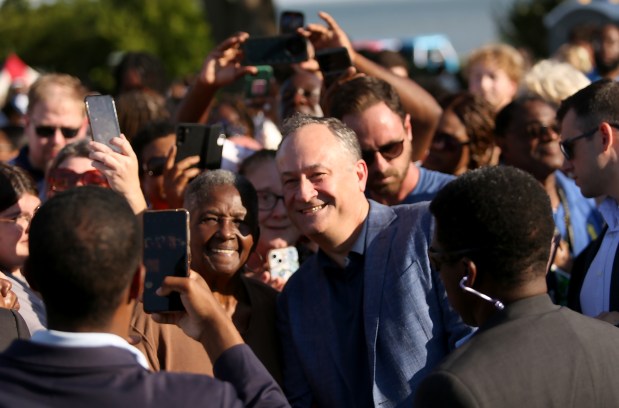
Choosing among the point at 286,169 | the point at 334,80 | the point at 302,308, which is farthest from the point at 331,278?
the point at 334,80

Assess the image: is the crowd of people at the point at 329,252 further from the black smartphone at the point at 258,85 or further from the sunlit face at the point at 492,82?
the sunlit face at the point at 492,82

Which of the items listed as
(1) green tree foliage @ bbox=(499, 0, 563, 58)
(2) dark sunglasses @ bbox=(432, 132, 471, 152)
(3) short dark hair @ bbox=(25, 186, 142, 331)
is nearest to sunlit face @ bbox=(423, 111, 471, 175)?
(2) dark sunglasses @ bbox=(432, 132, 471, 152)

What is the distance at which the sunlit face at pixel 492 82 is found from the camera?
8.95m

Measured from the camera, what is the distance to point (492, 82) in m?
9.02

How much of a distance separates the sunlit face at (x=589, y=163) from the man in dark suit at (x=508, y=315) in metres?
1.35

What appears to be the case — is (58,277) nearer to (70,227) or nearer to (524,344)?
(70,227)

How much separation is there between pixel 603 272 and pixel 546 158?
1.80 meters

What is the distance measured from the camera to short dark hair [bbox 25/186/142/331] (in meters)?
2.70

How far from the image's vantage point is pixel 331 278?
14.6 ft

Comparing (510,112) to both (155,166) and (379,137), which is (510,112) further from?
(155,166)

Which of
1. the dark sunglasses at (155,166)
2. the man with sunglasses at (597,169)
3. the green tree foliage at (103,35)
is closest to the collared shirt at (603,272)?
the man with sunglasses at (597,169)

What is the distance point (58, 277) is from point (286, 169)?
1888 mm

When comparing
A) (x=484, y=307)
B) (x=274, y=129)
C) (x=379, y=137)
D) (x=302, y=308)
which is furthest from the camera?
(x=274, y=129)

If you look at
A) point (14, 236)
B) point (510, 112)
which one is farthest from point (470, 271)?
point (510, 112)
